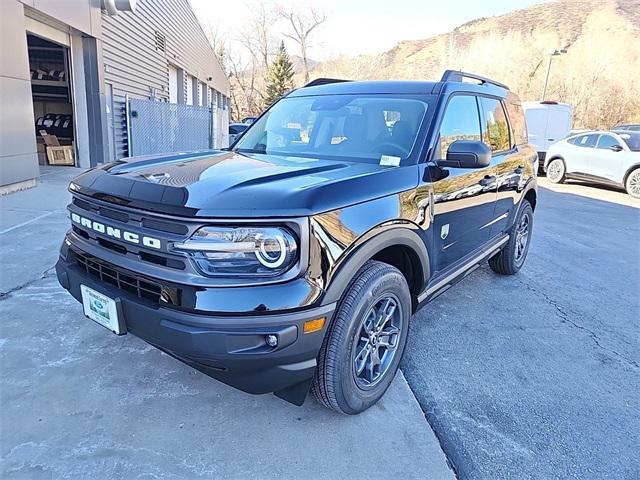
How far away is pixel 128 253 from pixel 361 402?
55.3 inches

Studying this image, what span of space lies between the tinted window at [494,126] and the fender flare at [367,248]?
164cm

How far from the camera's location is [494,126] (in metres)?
3.92

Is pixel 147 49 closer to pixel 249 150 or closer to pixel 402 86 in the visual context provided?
pixel 249 150

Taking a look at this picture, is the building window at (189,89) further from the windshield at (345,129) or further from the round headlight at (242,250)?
the round headlight at (242,250)

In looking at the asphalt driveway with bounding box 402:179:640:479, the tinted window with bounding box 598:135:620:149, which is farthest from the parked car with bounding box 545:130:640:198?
the asphalt driveway with bounding box 402:179:640:479

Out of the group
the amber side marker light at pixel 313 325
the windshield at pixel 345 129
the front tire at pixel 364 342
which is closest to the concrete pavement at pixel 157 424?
the front tire at pixel 364 342

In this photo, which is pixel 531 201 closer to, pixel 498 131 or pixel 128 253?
pixel 498 131

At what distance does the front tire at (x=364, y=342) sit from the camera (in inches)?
82.7

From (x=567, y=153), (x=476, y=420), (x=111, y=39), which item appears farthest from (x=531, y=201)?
(x=111, y=39)

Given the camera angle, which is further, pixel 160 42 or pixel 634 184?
pixel 160 42

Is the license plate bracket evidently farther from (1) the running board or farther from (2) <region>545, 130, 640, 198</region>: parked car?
(2) <region>545, 130, 640, 198</region>: parked car

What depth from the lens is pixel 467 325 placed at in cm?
357

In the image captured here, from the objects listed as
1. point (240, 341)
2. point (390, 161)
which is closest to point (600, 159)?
point (390, 161)

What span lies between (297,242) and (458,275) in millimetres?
1881
